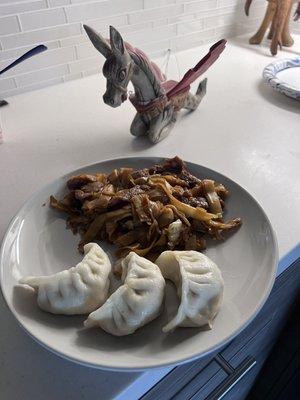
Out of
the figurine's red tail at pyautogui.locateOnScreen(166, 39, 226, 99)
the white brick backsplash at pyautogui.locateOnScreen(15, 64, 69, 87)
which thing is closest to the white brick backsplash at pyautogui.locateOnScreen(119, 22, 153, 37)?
the white brick backsplash at pyautogui.locateOnScreen(15, 64, 69, 87)

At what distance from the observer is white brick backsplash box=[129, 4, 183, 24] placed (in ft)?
3.52

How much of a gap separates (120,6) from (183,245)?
2.70 ft

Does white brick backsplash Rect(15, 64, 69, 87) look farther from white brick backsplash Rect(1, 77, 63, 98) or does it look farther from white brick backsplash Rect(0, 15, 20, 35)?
white brick backsplash Rect(0, 15, 20, 35)

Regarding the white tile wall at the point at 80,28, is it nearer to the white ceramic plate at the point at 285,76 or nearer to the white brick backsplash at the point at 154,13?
the white brick backsplash at the point at 154,13

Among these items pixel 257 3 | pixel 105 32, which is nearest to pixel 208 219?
pixel 105 32

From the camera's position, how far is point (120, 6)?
1.02m

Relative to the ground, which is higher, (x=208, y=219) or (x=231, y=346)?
(x=208, y=219)

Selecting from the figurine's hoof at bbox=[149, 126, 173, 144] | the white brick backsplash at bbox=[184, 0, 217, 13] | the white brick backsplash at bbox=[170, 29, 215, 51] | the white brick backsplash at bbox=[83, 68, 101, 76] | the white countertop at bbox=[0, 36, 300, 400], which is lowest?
the white countertop at bbox=[0, 36, 300, 400]

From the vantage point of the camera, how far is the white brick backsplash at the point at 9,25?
0.86m

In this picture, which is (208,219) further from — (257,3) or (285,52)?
(257,3)

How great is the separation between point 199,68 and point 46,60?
475mm

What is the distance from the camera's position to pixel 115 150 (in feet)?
2.51

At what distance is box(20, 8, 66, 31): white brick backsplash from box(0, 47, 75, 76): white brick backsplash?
0.07 metres

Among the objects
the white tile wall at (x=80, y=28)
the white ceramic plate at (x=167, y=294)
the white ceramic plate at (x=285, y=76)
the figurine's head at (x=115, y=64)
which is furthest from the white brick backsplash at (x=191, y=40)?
the white ceramic plate at (x=167, y=294)
